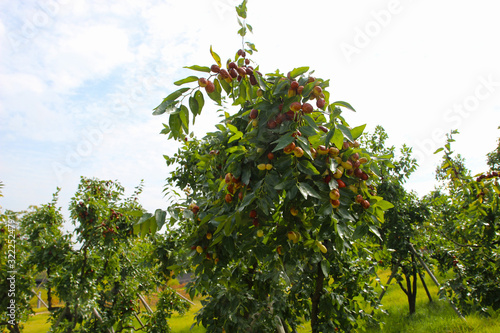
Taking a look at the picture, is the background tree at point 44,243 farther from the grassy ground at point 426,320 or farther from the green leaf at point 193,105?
the green leaf at point 193,105

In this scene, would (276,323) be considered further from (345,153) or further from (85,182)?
(85,182)

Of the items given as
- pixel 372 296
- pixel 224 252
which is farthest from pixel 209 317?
pixel 372 296

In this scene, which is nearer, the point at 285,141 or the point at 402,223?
the point at 285,141

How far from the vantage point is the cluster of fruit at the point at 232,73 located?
46.9 inches

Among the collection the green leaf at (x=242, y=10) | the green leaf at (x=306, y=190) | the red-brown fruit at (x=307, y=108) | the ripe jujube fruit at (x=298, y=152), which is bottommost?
the green leaf at (x=306, y=190)

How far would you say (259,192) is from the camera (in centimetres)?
114

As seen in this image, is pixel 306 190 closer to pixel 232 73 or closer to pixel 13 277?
pixel 232 73

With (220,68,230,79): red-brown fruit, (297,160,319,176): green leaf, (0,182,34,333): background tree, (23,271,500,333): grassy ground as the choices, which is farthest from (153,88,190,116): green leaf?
(0,182,34,333): background tree

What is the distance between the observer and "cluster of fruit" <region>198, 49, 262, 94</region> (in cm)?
119

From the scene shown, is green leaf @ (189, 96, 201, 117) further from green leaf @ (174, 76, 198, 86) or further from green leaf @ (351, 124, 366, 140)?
green leaf @ (351, 124, 366, 140)

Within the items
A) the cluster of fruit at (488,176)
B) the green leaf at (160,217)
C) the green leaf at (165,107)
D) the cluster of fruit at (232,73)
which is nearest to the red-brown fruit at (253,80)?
the cluster of fruit at (232,73)

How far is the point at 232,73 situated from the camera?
50.8 inches

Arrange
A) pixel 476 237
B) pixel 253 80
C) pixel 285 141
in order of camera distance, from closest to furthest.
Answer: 1. pixel 285 141
2. pixel 253 80
3. pixel 476 237

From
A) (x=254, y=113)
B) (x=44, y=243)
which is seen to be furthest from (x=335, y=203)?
(x=44, y=243)
